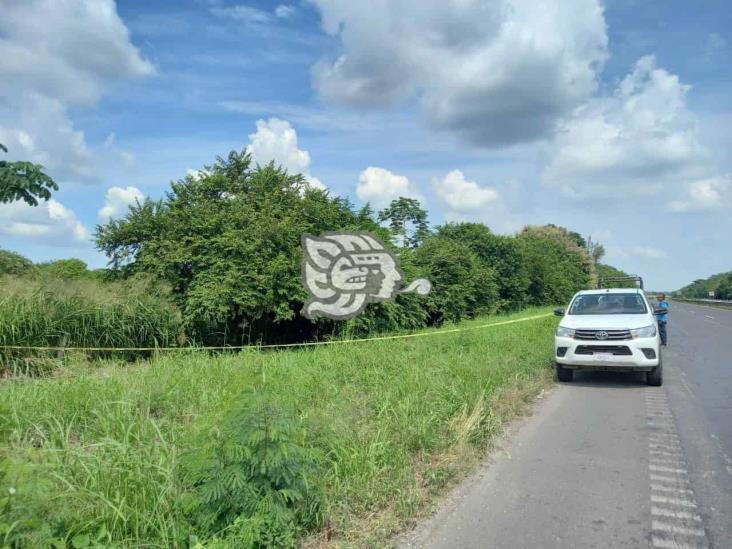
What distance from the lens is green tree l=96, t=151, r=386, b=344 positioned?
39.8 ft

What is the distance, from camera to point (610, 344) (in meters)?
8.55

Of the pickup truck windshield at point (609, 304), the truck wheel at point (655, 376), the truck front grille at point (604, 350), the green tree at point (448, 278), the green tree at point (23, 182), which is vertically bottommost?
the truck wheel at point (655, 376)

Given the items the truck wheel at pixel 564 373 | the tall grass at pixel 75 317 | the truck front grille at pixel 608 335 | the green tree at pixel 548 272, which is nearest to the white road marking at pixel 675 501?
the truck front grille at pixel 608 335

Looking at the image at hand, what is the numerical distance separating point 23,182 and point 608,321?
14.2 m

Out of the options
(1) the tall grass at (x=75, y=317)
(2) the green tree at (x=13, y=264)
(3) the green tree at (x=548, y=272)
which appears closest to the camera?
(1) the tall grass at (x=75, y=317)

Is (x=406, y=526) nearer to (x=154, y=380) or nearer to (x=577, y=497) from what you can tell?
(x=577, y=497)

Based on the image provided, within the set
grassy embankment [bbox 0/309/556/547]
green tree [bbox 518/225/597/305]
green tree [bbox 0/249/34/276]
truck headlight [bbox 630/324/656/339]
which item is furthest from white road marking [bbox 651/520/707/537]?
green tree [bbox 518/225/597/305]

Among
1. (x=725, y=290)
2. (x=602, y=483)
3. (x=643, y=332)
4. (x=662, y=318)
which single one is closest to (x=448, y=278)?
(x=662, y=318)

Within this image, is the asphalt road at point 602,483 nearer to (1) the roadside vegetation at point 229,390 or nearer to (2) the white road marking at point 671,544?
(2) the white road marking at point 671,544

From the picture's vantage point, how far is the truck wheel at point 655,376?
28.2ft

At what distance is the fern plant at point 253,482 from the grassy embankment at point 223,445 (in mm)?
15

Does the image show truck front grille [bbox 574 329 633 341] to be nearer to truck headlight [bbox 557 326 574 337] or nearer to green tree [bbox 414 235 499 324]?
truck headlight [bbox 557 326 574 337]

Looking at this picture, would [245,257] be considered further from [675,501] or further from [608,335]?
[675,501]

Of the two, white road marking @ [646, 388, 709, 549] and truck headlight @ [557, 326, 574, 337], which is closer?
white road marking @ [646, 388, 709, 549]
